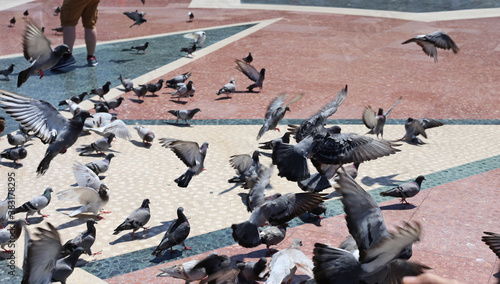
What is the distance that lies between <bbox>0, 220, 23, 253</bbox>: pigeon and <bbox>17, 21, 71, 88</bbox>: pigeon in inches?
88.6

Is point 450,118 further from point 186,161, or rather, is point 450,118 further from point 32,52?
point 32,52

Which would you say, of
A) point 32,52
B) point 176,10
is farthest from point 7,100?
point 176,10

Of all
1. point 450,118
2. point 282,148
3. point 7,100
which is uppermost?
point 7,100

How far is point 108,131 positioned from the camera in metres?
7.46

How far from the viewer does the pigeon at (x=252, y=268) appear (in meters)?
4.32

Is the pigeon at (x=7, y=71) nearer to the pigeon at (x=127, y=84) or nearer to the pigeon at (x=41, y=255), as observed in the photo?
the pigeon at (x=127, y=84)

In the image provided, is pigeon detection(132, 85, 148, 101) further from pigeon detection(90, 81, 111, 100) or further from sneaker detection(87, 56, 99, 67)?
sneaker detection(87, 56, 99, 67)

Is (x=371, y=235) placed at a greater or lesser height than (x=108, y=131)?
greater

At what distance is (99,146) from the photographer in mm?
7203

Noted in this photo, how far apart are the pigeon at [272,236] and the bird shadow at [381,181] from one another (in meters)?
2.06

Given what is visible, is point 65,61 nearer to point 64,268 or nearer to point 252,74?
point 252,74

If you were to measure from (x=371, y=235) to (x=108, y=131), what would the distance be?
5.04m

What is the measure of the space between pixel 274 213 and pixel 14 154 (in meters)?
3.79

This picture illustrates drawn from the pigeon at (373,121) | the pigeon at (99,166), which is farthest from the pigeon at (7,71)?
the pigeon at (373,121)
